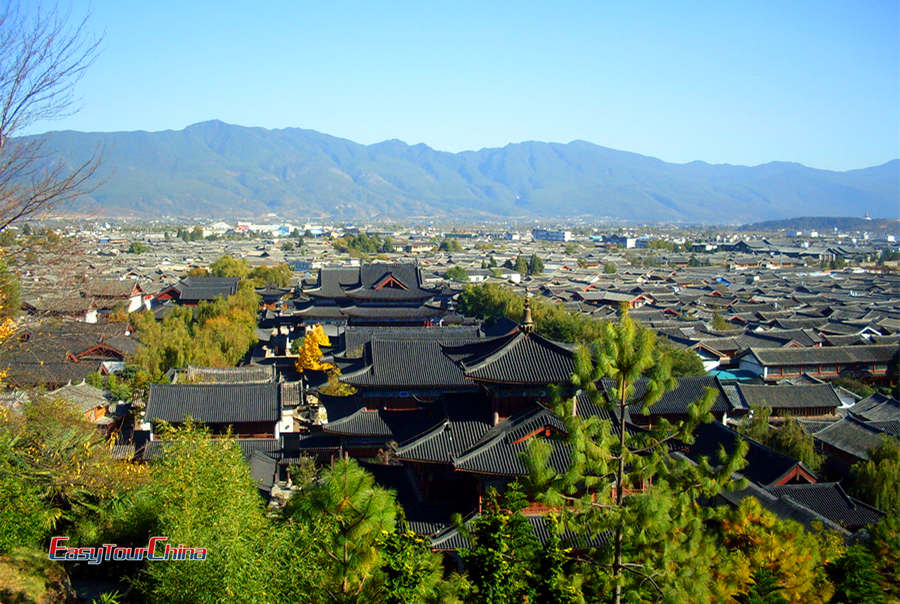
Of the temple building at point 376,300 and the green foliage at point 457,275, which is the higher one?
the temple building at point 376,300

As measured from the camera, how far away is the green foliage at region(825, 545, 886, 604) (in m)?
7.53

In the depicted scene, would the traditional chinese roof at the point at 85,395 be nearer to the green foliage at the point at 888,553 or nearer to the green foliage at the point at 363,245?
the green foliage at the point at 888,553

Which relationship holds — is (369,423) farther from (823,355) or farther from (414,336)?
(823,355)

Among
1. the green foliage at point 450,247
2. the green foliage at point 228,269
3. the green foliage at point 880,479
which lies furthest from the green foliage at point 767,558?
the green foliage at point 450,247

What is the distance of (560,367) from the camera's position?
10336 millimetres

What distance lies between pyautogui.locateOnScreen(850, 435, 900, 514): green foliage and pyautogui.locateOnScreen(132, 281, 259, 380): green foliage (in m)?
20.7

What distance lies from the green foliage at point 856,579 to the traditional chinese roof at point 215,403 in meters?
13.4

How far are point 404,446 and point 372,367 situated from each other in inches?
176

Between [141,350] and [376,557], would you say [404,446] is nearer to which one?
[376,557]

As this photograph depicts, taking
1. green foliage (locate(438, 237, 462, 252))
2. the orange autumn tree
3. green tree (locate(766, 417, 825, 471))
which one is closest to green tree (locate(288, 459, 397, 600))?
green tree (locate(766, 417, 825, 471))

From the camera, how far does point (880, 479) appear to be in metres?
15.8

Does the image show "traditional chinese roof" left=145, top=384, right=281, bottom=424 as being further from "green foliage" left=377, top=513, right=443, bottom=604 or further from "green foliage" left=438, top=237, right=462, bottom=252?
"green foliage" left=438, top=237, right=462, bottom=252

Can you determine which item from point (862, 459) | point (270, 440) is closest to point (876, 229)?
point (862, 459)

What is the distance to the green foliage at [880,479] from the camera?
1544 centimetres
